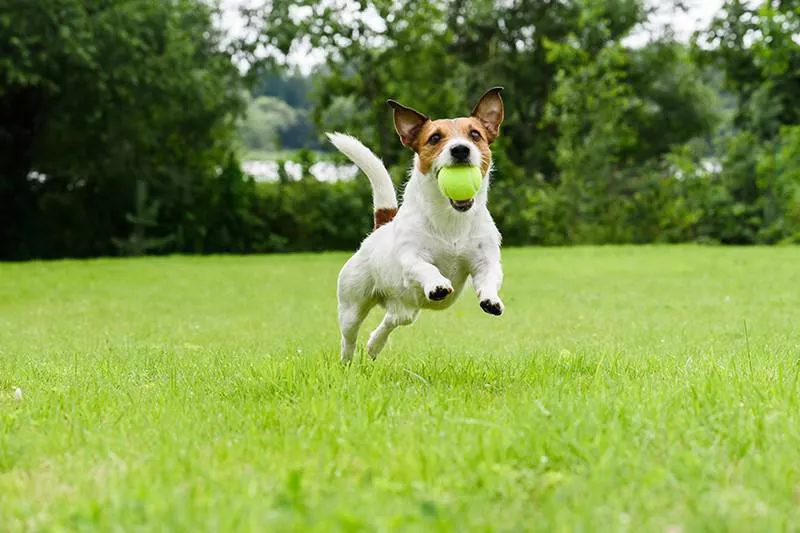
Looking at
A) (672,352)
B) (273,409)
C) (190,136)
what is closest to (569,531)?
(273,409)

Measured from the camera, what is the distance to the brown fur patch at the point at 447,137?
5797 mm

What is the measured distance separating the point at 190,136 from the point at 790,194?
17.0 metres

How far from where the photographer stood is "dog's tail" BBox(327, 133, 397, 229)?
686 cm

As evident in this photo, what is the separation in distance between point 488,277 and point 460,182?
1.80ft

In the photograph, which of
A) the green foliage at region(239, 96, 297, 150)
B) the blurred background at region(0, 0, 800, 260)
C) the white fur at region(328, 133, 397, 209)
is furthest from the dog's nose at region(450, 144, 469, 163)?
the green foliage at region(239, 96, 297, 150)

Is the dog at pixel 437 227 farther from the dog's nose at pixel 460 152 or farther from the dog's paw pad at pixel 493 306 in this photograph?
the dog's paw pad at pixel 493 306

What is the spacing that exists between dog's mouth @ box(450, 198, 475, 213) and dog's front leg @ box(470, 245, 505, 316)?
0.31 metres

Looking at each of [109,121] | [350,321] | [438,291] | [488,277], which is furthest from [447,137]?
[109,121]

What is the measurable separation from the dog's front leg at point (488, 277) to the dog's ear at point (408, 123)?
31.5 inches

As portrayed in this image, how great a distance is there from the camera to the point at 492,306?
5152mm

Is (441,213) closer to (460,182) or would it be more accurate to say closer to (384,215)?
(460,182)

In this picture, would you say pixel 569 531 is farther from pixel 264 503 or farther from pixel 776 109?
pixel 776 109

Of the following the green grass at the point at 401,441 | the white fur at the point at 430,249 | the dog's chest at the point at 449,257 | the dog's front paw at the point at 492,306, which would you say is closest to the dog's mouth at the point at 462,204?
the white fur at the point at 430,249

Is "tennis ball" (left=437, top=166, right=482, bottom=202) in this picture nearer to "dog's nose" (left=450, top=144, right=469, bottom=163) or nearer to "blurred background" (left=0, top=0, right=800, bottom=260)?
"dog's nose" (left=450, top=144, right=469, bottom=163)
